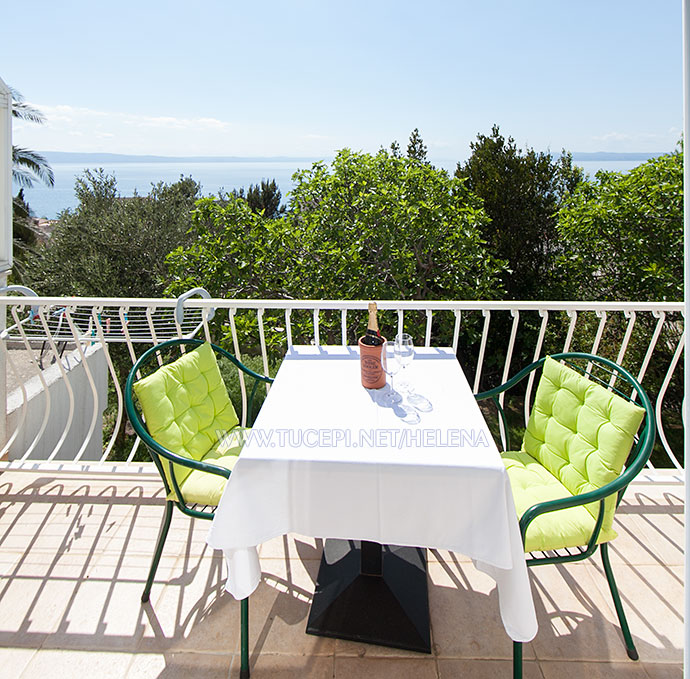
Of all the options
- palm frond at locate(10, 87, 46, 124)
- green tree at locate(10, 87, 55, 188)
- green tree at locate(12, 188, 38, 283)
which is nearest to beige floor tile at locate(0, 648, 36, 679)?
green tree at locate(12, 188, 38, 283)

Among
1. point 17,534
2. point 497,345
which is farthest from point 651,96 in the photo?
point 17,534

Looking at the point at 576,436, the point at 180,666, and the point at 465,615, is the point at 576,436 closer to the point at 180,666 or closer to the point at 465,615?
the point at 465,615

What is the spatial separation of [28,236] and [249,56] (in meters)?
10.1

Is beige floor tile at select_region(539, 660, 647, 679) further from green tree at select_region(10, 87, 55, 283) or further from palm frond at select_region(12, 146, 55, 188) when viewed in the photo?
palm frond at select_region(12, 146, 55, 188)

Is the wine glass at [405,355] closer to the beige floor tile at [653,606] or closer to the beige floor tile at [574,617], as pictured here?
the beige floor tile at [574,617]

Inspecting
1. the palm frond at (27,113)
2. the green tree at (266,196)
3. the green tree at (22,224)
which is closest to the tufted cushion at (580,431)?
the green tree at (266,196)

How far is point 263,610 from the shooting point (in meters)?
1.96

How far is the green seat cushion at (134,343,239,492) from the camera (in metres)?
1.88

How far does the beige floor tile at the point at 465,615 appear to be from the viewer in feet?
5.88

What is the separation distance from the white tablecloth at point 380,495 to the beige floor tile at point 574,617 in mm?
445

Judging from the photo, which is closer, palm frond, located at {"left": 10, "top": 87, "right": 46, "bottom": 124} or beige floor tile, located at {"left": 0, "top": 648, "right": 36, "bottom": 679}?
beige floor tile, located at {"left": 0, "top": 648, "right": 36, "bottom": 679}

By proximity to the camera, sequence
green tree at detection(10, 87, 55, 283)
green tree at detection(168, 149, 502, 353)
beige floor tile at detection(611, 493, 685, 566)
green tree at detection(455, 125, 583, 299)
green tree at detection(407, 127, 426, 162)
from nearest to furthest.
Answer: beige floor tile at detection(611, 493, 685, 566) < green tree at detection(168, 149, 502, 353) < green tree at detection(455, 125, 583, 299) < green tree at detection(407, 127, 426, 162) < green tree at detection(10, 87, 55, 283)

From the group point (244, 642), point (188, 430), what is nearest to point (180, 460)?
point (188, 430)

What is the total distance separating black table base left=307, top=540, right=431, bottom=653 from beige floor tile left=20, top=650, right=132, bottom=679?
66 cm
